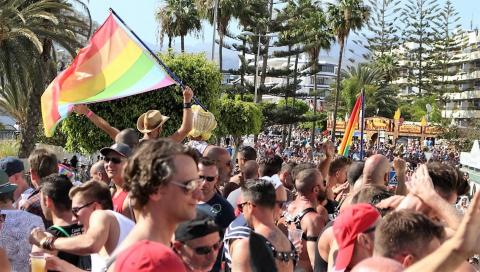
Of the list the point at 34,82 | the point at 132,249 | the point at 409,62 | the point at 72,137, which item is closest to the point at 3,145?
the point at 72,137

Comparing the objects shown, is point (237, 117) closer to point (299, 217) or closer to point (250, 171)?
point (250, 171)

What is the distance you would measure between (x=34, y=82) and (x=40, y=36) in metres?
1.18

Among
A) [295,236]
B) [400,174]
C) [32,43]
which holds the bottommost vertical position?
[295,236]

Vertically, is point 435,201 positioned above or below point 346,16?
below

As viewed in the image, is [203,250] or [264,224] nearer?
[203,250]

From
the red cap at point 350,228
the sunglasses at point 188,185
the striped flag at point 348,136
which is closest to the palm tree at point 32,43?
the striped flag at point 348,136

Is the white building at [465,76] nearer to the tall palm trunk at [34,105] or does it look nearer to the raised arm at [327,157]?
the tall palm trunk at [34,105]

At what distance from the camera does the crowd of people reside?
284 centimetres

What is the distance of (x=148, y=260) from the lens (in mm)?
2312

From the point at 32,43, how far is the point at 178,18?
2850 cm

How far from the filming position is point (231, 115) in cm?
3822

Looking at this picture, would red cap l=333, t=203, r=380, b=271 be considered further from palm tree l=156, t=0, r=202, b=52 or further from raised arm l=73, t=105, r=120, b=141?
palm tree l=156, t=0, r=202, b=52

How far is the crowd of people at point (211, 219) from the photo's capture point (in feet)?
9.32

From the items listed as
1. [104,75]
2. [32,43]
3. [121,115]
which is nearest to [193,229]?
[104,75]
